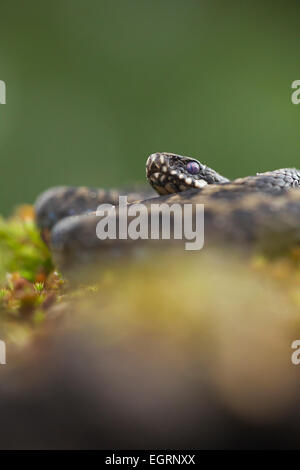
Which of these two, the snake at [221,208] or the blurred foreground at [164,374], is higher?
the snake at [221,208]

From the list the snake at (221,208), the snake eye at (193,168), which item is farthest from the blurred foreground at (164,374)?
the snake eye at (193,168)

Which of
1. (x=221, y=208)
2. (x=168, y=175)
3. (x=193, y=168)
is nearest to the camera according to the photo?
(x=221, y=208)

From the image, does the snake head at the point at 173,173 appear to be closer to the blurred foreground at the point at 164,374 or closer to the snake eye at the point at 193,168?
the snake eye at the point at 193,168

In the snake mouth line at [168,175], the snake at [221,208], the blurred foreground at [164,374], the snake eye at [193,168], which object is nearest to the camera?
the blurred foreground at [164,374]

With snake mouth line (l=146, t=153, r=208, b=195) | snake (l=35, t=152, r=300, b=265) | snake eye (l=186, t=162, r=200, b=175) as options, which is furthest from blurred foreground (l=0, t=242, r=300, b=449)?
snake eye (l=186, t=162, r=200, b=175)

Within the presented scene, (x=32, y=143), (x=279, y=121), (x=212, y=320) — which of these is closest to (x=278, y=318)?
(x=212, y=320)

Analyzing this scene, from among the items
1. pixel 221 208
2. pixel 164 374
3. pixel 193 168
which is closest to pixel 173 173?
pixel 193 168

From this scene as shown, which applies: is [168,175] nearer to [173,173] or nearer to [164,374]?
[173,173]

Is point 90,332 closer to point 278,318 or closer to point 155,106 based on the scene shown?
point 278,318

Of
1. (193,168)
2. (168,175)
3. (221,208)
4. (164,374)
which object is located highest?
(193,168)
